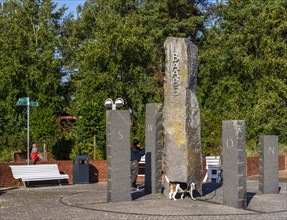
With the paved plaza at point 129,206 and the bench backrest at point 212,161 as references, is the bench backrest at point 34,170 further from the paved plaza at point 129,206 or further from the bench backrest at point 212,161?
the bench backrest at point 212,161

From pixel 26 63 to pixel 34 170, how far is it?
61.7 ft

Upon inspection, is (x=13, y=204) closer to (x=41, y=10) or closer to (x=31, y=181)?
(x=31, y=181)

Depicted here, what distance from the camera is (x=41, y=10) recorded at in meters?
42.9

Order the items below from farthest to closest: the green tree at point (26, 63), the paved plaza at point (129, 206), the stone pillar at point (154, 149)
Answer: the green tree at point (26, 63) → the stone pillar at point (154, 149) → the paved plaza at point (129, 206)

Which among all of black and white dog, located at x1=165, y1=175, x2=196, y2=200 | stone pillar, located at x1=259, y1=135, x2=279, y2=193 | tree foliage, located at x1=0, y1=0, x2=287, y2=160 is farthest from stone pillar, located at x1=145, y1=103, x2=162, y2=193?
tree foliage, located at x1=0, y1=0, x2=287, y2=160

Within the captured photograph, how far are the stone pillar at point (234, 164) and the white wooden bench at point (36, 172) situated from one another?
8301 millimetres

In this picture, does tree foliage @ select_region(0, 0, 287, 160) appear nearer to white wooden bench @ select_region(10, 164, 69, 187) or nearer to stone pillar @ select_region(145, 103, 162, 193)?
white wooden bench @ select_region(10, 164, 69, 187)

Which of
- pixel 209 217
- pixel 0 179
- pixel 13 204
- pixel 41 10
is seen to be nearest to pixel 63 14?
pixel 41 10

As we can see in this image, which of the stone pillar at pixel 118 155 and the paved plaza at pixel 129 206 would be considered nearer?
the paved plaza at pixel 129 206

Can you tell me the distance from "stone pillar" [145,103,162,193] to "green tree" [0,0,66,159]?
15.6 m

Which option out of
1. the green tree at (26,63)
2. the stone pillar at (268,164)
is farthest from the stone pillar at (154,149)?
the green tree at (26,63)

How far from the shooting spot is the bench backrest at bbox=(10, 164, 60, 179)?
2120 cm

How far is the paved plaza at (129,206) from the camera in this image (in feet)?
45.2

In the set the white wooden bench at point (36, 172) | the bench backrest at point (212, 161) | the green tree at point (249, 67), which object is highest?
the green tree at point (249, 67)
